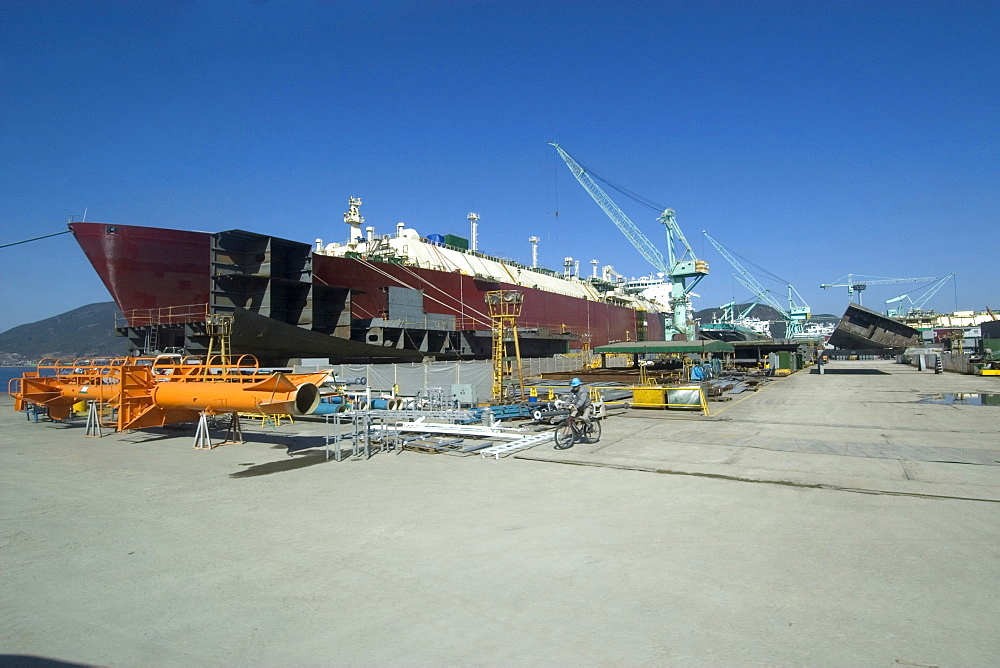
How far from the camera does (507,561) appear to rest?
17.0ft

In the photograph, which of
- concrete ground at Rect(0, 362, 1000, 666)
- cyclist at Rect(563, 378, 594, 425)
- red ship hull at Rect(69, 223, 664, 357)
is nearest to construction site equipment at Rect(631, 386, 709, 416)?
cyclist at Rect(563, 378, 594, 425)

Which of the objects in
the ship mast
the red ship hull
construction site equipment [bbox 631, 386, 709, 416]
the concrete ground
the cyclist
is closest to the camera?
the concrete ground

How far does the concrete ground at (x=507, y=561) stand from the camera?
367 centimetres

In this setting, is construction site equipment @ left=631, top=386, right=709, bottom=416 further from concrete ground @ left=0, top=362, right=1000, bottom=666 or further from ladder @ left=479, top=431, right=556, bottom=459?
concrete ground @ left=0, top=362, right=1000, bottom=666

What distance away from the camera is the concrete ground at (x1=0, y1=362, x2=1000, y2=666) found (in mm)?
3674

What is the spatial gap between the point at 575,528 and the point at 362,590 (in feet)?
8.52

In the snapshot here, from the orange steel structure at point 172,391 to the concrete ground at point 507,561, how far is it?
4.31 feet

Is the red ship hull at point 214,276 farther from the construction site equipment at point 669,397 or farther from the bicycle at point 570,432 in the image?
the bicycle at point 570,432

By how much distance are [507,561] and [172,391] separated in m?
10.5

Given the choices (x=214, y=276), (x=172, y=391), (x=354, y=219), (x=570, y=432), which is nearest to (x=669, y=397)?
(x=570, y=432)

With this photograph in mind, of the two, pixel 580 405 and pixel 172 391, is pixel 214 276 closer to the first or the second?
pixel 172 391

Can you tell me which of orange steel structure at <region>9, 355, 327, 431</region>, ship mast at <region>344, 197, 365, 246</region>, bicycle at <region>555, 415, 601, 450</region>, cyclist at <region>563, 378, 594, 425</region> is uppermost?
ship mast at <region>344, 197, 365, 246</region>

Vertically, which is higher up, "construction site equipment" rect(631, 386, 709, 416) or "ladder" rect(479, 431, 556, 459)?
"construction site equipment" rect(631, 386, 709, 416)

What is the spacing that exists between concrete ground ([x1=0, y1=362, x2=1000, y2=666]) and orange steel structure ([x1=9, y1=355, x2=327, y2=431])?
131cm
